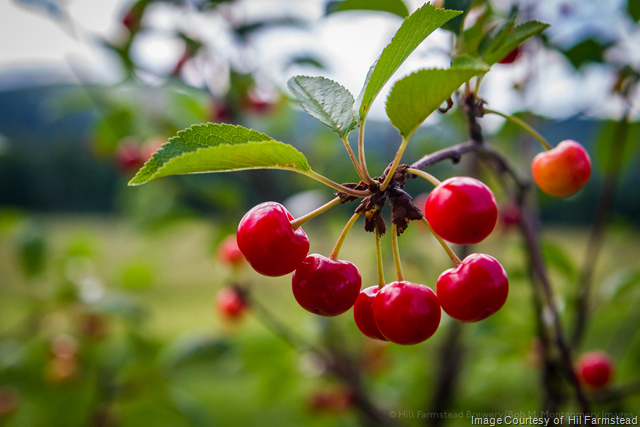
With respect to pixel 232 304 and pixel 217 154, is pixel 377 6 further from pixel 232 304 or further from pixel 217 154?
pixel 232 304

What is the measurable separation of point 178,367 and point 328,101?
1.53m

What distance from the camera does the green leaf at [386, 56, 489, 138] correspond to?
1.28 ft

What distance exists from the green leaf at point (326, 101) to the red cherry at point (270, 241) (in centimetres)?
14

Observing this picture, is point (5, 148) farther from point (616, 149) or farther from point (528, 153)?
point (616, 149)

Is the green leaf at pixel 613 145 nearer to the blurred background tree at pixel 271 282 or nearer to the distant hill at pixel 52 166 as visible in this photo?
the blurred background tree at pixel 271 282

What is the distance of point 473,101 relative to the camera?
2.02ft

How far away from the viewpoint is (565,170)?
590 mm

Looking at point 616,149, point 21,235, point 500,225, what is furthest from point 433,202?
point 21,235

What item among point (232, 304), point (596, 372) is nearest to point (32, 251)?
point (232, 304)

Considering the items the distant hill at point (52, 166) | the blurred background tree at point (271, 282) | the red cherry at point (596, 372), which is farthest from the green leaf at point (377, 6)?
the distant hill at point (52, 166)

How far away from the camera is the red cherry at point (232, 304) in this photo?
149 cm

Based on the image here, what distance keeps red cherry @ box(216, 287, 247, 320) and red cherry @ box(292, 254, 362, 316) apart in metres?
0.99

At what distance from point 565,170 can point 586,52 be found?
81 centimetres

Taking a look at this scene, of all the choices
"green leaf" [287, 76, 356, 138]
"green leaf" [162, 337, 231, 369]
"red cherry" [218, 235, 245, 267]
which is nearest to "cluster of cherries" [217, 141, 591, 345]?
"green leaf" [287, 76, 356, 138]
